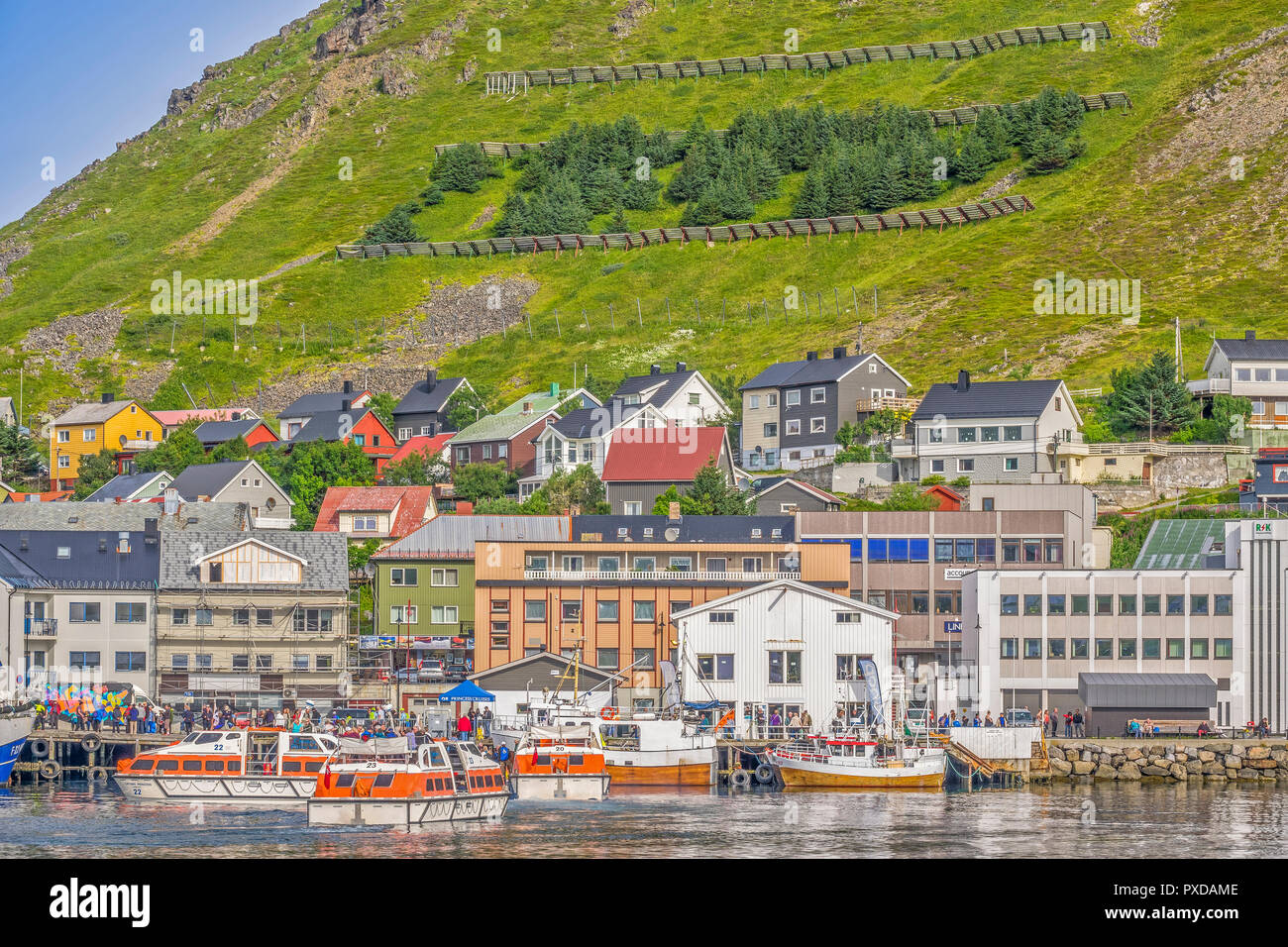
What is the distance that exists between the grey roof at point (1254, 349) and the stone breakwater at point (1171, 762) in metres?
55.8

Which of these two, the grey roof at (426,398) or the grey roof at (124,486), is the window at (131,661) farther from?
the grey roof at (426,398)

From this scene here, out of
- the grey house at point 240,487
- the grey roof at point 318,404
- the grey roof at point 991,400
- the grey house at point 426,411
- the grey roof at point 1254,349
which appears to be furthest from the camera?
the grey roof at point 318,404

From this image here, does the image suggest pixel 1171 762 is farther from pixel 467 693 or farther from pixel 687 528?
pixel 687 528

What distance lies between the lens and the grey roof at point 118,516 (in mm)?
94188

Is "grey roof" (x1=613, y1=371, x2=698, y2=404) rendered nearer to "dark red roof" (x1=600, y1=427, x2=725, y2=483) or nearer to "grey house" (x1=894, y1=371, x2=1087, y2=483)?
"dark red roof" (x1=600, y1=427, x2=725, y2=483)

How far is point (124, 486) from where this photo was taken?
12762cm

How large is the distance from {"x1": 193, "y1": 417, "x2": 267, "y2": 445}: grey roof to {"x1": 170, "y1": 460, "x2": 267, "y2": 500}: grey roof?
65.0ft

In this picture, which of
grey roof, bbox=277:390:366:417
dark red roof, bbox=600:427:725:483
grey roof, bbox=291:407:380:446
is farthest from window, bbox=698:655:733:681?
grey roof, bbox=277:390:366:417

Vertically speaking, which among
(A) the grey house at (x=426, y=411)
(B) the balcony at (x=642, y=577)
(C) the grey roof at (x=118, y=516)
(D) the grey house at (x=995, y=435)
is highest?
(A) the grey house at (x=426, y=411)

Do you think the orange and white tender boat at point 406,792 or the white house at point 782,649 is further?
the white house at point 782,649

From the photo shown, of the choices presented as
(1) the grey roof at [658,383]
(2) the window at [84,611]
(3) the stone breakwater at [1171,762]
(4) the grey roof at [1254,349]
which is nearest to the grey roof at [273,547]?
(2) the window at [84,611]

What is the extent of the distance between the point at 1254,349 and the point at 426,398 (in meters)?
73.5
